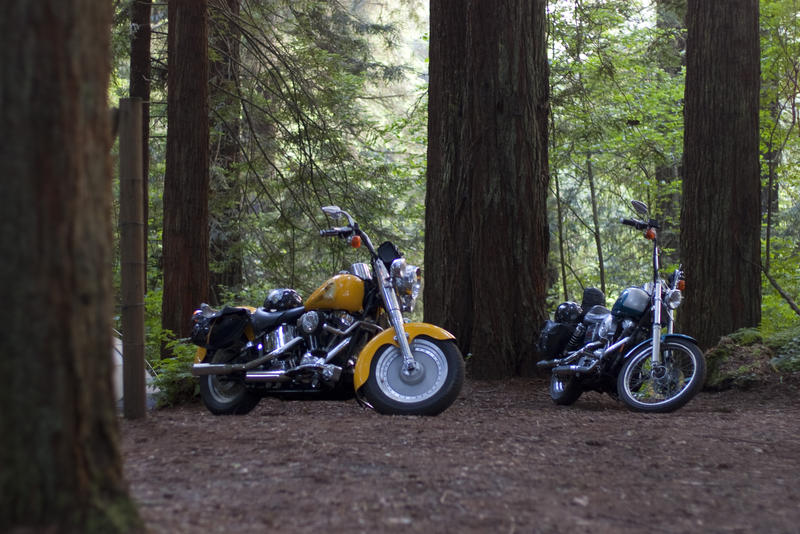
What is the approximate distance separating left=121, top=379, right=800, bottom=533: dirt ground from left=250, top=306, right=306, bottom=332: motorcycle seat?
90 cm

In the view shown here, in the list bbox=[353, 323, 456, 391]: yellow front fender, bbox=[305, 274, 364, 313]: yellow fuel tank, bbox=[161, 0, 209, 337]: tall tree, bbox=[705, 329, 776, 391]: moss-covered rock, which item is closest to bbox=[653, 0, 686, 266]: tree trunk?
bbox=[705, 329, 776, 391]: moss-covered rock

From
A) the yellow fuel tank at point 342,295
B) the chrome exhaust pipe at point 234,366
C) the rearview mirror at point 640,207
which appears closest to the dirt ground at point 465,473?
the chrome exhaust pipe at point 234,366

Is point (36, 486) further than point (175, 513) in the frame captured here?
No

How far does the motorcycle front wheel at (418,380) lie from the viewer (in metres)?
6.36

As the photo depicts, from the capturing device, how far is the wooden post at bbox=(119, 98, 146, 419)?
5.68 meters

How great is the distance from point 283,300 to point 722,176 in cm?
516

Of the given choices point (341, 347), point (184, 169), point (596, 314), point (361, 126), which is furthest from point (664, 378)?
point (361, 126)

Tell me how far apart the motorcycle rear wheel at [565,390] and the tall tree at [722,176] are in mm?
2263

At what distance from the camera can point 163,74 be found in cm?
1606

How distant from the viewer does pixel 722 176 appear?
379 inches

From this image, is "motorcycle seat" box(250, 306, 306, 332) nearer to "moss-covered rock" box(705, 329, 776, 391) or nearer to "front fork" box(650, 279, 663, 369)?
"front fork" box(650, 279, 663, 369)

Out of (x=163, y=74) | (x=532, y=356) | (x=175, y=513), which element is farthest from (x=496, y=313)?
(x=163, y=74)

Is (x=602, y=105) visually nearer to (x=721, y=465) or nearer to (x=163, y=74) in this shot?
(x=163, y=74)

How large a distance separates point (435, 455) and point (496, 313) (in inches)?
189
